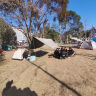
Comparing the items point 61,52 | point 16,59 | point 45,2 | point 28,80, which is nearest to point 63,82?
point 28,80

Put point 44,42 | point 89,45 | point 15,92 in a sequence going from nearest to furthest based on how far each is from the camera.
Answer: point 15,92
point 44,42
point 89,45

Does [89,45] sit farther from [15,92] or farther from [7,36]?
[7,36]

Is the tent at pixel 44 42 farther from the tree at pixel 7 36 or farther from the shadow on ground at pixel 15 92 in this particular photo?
the tree at pixel 7 36

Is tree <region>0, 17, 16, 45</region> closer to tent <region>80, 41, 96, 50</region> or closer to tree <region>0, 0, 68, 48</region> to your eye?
tree <region>0, 0, 68, 48</region>

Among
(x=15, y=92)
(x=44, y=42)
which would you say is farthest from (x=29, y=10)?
(x=15, y=92)

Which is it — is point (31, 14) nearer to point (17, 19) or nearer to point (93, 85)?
point (17, 19)

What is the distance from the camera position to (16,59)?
6160 millimetres

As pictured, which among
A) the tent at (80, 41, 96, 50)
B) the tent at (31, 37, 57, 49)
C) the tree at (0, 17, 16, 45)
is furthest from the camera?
the tree at (0, 17, 16, 45)

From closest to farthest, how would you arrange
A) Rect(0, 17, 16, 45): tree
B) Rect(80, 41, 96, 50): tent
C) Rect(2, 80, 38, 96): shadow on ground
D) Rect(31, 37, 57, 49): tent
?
1. Rect(2, 80, 38, 96): shadow on ground
2. Rect(31, 37, 57, 49): tent
3. Rect(80, 41, 96, 50): tent
4. Rect(0, 17, 16, 45): tree

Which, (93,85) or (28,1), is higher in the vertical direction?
(28,1)

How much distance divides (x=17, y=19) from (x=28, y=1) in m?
2.17

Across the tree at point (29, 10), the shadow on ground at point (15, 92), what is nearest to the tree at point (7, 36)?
the tree at point (29, 10)

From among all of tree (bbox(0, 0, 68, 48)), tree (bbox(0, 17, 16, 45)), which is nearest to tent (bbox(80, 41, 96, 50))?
tree (bbox(0, 0, 68, 48))

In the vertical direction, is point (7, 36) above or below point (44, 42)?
above
